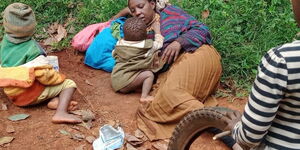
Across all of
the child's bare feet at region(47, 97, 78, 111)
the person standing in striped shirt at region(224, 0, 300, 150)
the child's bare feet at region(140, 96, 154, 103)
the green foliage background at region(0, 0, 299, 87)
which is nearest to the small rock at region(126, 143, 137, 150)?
the child's bare feet at region(140, 96, 154, 103)

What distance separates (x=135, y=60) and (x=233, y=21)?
4.65 feet

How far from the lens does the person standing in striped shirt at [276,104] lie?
5.37 feet

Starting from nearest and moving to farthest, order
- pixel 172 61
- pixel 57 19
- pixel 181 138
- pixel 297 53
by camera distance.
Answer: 1. pixel 297 53
2. pixel 181 138
3. pixel 172 61
4. pixel 57 19

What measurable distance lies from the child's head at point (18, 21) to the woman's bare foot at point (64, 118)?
0.80 m

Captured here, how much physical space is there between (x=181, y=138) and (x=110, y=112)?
159 cm

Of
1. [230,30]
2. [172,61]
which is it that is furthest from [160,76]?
[230,30]

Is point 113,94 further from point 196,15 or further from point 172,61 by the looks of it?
point 196,15

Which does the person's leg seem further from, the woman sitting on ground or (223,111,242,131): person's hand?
(223,111,242,131): person's hand

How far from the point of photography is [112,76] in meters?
4.53

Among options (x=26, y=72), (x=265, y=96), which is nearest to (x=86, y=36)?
(x=26, y=72)

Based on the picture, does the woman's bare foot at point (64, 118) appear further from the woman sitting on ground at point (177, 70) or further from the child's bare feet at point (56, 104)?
the woman sitting on ground at point (177, 70)

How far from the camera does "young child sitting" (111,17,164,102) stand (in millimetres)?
4418

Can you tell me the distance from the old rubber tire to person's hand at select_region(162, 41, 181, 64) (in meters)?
1.76

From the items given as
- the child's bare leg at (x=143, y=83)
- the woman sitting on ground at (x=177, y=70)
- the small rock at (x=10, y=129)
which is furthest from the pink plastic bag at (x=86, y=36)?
the small rock at (x=10, y=129)
